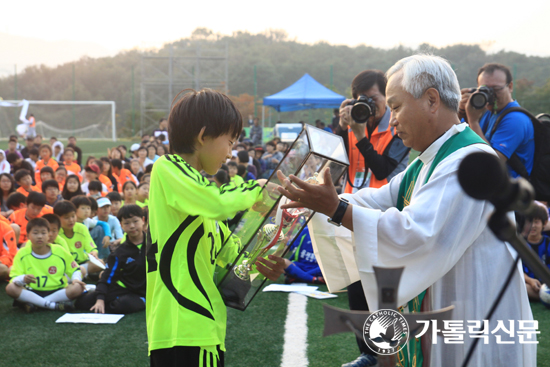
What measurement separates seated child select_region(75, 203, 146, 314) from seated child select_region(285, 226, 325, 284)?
65.0 inches

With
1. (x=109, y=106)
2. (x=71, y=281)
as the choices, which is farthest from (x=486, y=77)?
(x=109, y=106)

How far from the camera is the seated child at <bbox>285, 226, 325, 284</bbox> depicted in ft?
19.0

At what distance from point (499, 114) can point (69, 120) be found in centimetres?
4045

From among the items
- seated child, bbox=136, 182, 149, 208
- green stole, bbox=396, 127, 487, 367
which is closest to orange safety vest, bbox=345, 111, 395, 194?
green stole, bbox=396, 127, 487, 367

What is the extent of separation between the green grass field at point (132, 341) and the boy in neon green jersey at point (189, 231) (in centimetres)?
185

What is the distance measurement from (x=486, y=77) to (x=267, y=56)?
58276 millimetres

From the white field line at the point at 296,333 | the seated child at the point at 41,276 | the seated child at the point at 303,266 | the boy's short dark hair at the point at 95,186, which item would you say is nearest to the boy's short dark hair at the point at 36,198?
the seated child at the point at 41,276

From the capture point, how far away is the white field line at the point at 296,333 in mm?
3697

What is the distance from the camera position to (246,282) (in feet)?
7.12

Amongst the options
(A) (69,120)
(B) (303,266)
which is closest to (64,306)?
(B) (303,266)

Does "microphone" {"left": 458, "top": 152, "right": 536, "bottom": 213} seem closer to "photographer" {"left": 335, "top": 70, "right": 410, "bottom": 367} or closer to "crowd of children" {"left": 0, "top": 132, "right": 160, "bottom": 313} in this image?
"photographer" {"left": 335, "top": 70, "right": 410, "bottom": 367}

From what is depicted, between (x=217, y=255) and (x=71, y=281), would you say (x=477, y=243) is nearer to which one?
(x=217, y=255)

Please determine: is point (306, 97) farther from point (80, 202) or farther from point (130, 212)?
point (130, 212)

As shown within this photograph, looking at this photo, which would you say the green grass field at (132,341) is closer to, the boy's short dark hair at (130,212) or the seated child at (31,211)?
the boy's short dark hair at (130,212)
